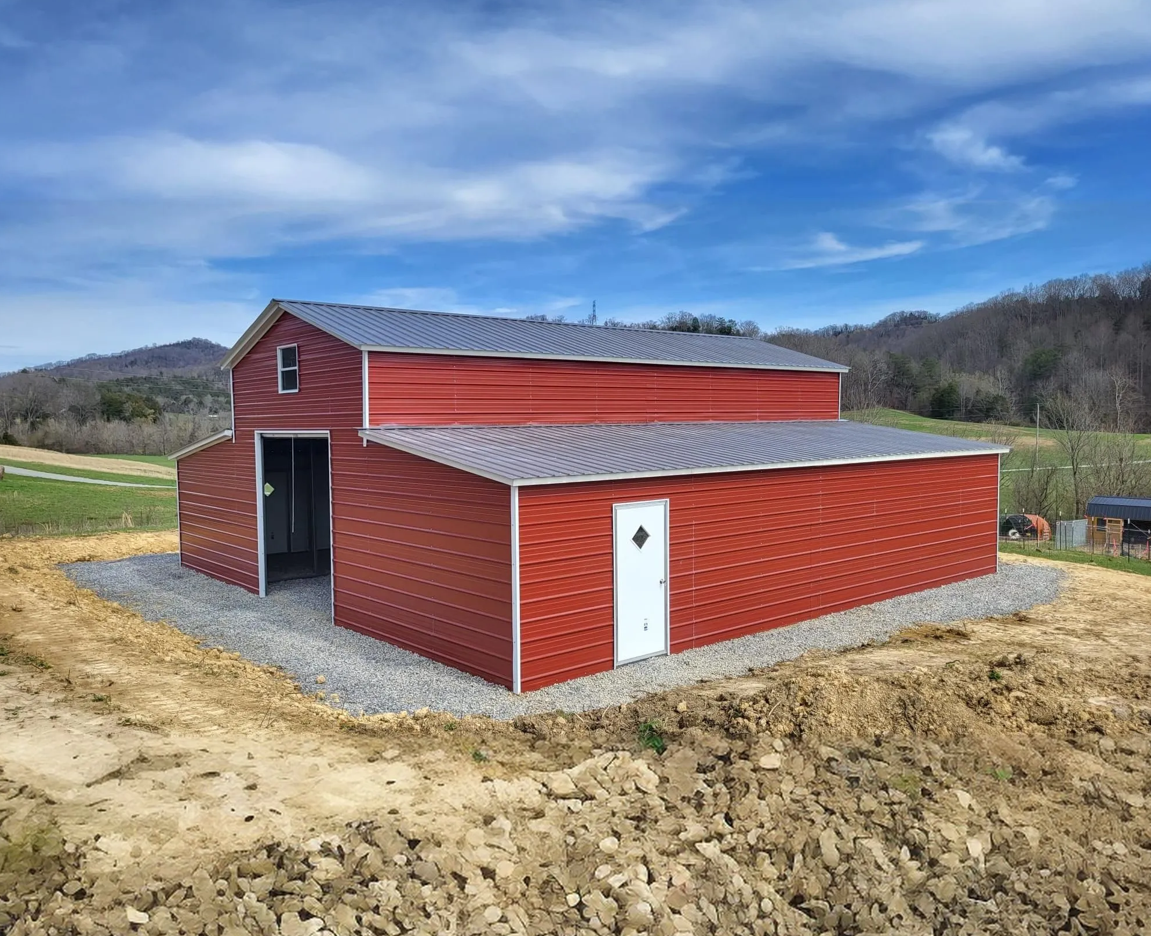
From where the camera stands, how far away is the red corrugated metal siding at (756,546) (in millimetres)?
10656

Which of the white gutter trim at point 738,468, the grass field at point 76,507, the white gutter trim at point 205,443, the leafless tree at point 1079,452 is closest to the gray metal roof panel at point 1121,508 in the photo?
the leafless tree at point 1079,452

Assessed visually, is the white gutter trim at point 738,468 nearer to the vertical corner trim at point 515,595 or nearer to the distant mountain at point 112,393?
the vertical corner trim at point 515,595

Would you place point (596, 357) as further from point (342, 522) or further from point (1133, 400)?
point (1133, 400)

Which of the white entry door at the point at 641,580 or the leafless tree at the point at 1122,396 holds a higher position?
the leafless tree at the point at 1122,396

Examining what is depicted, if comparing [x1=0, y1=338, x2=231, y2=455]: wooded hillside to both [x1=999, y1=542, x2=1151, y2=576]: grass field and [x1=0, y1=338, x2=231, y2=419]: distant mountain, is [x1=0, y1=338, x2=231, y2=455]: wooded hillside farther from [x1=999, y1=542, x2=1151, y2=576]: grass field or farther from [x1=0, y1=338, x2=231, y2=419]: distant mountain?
[x1=999, y1=542, x2=1151, y2=576]: grass field

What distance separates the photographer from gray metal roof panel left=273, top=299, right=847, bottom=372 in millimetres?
14148

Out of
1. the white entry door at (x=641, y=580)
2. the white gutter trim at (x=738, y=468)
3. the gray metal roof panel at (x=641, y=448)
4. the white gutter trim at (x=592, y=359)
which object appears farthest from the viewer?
the white gutter trim at (x=592, y=359)

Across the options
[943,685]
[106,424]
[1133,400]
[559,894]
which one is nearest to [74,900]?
[559,894]

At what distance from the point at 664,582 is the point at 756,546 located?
2195mm

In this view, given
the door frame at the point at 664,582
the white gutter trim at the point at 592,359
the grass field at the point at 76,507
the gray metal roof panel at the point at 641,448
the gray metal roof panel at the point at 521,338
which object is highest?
the gray metal roof panel at the point at 521,338

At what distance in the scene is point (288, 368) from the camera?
50.2ft

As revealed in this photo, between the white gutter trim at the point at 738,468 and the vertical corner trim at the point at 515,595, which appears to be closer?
the vertical corner trim at the point at 515,595

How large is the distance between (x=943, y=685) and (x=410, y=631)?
7.27 meters

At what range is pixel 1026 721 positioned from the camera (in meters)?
8.76
